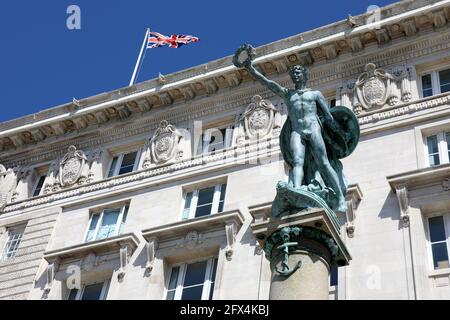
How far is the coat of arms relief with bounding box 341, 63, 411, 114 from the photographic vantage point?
24.5m

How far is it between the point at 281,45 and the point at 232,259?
9263 millimetres

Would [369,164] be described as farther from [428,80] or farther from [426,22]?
[426,22]

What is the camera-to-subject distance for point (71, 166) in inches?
1182

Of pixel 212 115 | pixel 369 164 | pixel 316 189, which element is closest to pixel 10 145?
pixel 212 115

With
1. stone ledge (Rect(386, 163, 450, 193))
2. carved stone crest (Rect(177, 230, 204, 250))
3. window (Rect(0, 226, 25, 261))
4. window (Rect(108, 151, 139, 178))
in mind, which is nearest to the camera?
stone ledge (Rect(386, 163, 450, 193))

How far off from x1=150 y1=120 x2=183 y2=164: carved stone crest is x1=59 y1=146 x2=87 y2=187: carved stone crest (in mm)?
3332

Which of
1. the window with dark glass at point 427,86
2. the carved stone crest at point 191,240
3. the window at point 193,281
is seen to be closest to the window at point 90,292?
the window at point 193,281

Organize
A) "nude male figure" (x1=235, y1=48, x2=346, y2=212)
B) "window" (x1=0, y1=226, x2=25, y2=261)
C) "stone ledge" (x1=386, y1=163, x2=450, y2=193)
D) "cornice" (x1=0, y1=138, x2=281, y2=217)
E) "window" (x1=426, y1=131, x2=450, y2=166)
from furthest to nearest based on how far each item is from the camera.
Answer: "window" (x1=0, y1=226, x2=25, y2=261), "cornice" (x1=0, y1=138, x2=281, y2=217), "window" (x1=426, y1=131, x2=450, y2=166), "stone ledge" (x1=386, y1=163, x2=450, y2=193), "nude male figure" (x1=235, y1=48, x2=346, y2=212)

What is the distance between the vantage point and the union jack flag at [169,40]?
33000mm

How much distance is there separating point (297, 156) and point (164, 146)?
15.6 m

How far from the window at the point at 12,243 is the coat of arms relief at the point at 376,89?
14035mm

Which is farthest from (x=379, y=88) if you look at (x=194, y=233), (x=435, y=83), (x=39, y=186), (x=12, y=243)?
(x=12, y=243)

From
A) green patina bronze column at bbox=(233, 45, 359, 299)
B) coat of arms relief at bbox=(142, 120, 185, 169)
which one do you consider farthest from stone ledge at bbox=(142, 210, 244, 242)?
green patina bronze column at bbox=(233, 45, 359, 299)

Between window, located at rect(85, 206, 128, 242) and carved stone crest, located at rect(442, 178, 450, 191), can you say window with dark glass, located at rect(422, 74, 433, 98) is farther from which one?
window, located at rect(85, 206, 128, 242)
